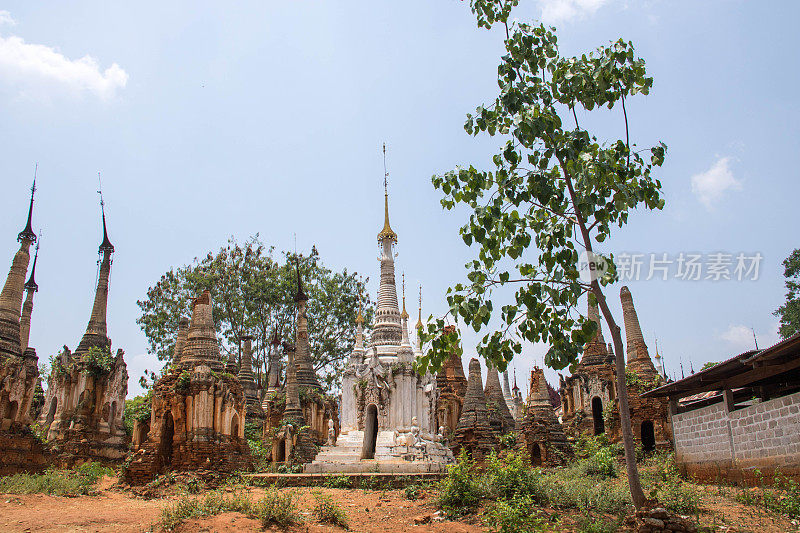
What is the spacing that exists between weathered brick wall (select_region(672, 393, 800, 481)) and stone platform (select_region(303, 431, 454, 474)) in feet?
24.2

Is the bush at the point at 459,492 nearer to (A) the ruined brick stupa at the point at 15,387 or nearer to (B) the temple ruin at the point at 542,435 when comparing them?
(B) the temple ruin at the point at 542,435

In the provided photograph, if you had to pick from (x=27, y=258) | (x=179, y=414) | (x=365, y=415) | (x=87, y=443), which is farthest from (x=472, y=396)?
(x=27, y=258)

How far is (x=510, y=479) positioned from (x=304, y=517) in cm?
392

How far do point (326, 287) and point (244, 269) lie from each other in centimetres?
Result: 519

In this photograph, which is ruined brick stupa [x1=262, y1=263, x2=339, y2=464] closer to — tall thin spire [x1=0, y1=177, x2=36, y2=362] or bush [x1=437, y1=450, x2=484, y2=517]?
tall thin spire [x1=0, y1=177, x2=36, y2=362]

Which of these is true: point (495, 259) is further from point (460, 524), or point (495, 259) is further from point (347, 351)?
point (347, 351)

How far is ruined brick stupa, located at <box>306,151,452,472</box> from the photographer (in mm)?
22203

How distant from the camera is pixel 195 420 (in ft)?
55.3

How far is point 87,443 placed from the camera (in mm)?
21203

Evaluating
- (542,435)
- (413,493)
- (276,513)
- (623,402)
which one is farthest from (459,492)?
(542,435)

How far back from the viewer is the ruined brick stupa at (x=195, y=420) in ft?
54.1

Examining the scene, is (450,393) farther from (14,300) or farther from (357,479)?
(14,300)

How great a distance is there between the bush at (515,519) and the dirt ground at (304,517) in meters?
0.43

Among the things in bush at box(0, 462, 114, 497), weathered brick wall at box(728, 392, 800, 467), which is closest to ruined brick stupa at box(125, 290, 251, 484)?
bush at box(0, 462, 114, 497)
